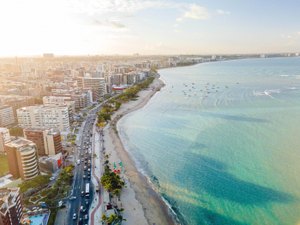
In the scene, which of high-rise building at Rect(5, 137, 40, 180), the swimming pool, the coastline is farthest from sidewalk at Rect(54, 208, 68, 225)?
high-rise building at Rect(5, 137, 40, 180)

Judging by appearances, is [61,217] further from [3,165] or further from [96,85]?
[96,85]

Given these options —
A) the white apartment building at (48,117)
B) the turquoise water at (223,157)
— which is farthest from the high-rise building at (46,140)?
the turquoise water at (223,157)

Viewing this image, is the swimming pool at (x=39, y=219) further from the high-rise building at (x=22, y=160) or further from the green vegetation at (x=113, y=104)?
the green vegetation at (x=113, y=104)

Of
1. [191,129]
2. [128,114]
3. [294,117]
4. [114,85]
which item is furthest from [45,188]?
[114,85]

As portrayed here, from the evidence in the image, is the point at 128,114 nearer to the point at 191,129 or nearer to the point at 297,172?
the point at 191,129

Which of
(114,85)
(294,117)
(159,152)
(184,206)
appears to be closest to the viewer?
(184,206)

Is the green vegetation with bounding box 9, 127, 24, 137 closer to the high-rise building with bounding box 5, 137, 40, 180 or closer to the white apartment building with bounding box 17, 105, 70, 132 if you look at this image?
the white apartment building with bounding box 17, 105, 70, 132
